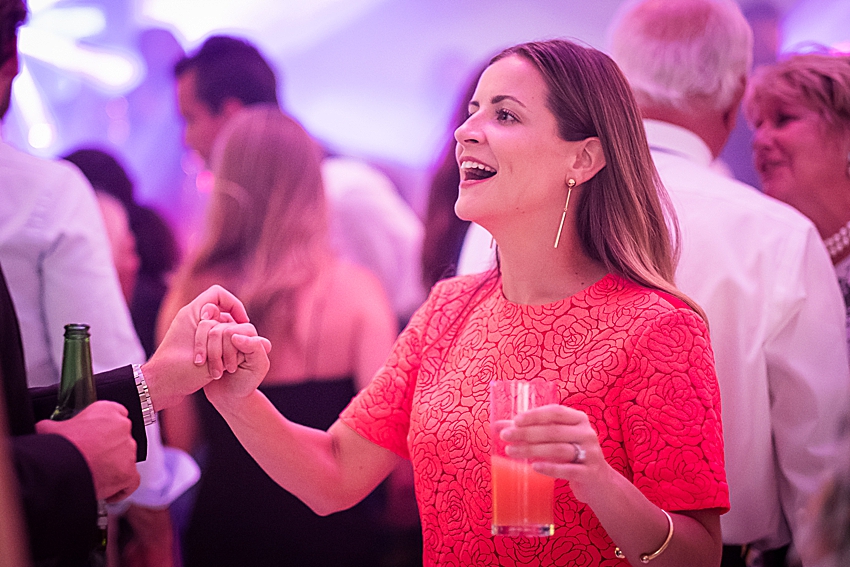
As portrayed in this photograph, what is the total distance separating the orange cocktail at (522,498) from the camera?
1124mm

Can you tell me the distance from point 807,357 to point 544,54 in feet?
2.95

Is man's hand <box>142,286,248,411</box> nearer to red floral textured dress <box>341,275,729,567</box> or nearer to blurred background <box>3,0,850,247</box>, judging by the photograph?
red floral textured dress <box>341,275,729,567</box>

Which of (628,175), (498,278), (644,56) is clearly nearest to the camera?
(628,175)

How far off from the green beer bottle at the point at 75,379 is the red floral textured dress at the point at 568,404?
0.49 m

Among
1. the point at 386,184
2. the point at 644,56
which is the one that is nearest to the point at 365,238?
the point at 386,184

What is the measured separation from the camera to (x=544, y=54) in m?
1.47

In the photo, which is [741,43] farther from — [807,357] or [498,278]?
[498,278]

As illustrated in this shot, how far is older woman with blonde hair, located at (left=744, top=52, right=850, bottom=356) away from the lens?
198 centimetres

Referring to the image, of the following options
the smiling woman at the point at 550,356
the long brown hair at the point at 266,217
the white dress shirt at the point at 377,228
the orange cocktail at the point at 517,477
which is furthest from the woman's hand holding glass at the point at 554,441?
the white dress shirt at the point at 377,228

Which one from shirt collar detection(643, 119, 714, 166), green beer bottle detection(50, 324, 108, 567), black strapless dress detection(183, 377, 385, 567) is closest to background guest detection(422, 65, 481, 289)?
black strapless dress detection(183, 377, 385, 567)

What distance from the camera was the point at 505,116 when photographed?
1.47m

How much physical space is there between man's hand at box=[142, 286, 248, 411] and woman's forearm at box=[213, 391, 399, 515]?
78 mm

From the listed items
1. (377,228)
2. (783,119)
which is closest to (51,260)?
(377,228)

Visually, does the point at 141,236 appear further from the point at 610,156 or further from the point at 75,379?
the point at 610,156
